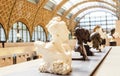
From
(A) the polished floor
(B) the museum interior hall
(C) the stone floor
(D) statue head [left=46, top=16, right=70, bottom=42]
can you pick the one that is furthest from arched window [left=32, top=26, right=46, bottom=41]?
(D) statue head [left=46, top=16, right=70, bottom=42]

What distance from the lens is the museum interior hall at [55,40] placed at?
192cm

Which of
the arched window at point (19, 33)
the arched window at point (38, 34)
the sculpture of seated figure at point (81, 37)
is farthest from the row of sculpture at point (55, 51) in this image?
the arched window at point (38, 34)

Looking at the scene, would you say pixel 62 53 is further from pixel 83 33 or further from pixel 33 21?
pixel 33 21

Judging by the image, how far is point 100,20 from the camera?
38.6 metres

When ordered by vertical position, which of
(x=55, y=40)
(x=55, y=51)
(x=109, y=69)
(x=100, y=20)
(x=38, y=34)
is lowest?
(x=109, y=69)

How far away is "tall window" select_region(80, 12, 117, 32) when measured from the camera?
1492 inches

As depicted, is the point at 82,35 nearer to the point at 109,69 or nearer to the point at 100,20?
the point at 109,69

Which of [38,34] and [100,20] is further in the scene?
[100,20]

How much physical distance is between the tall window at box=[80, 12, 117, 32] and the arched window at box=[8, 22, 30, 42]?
19157mm

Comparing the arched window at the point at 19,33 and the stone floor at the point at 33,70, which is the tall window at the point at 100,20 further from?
the stone floor at the point at 33,70

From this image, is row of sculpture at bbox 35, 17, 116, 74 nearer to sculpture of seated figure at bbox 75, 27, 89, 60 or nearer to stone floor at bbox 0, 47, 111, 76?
stone floor at bbox 0, 47, 111, 76

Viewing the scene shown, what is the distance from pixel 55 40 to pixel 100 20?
123 ft

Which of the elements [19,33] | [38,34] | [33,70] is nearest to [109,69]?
[33,70]

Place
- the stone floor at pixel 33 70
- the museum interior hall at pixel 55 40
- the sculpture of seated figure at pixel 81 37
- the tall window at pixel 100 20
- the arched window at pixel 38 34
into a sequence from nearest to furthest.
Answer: the stone floor at pixel 33 70 → the museum interior hall at pixel 55 40 → the sculpture of seated figure at pixel 81 37 → the arched window at pixel 38 34 → the tall window at pixel 100 20
